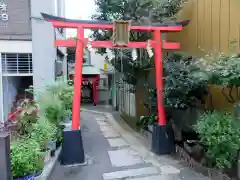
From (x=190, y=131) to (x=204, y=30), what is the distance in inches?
116

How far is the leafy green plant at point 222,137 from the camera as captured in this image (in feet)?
13.4

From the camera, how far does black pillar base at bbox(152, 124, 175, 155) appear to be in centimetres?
671

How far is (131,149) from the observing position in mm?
7652

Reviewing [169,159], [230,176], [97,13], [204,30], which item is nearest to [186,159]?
[169,159]

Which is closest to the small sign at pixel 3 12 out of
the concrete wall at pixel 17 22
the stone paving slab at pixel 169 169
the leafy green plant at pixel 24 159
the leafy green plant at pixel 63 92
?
the concrete wall at pixel 17 22

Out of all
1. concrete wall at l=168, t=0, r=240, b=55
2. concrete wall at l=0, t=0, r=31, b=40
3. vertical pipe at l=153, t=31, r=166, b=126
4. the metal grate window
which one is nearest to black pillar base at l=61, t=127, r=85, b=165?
vertical pipe at l=153, t=31, r=166, b=126

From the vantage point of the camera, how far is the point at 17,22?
8.38 metres

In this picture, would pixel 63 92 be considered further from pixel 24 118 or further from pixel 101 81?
pixel 101 81

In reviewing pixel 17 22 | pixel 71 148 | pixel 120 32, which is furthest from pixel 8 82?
pixel 120 32

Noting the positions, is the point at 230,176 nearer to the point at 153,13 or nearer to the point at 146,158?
the point at 146,158

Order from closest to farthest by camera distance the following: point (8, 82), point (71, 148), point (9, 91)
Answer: point (71, 148) < point (8, 82) < point (9, 91)

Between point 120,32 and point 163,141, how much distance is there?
132 inches

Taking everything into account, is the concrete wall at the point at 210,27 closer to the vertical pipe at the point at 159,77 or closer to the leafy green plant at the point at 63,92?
the vertical pipe at the point at 159,77

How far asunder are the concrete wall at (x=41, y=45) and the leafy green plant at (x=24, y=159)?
171 inches
